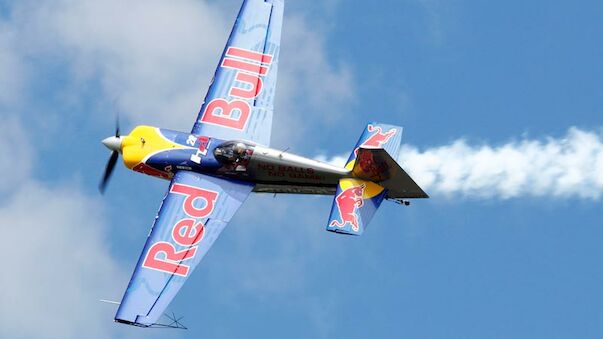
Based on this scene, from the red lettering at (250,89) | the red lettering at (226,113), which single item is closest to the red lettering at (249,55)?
the red lettering at (250,89)

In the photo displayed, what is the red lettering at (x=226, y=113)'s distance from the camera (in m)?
55.0

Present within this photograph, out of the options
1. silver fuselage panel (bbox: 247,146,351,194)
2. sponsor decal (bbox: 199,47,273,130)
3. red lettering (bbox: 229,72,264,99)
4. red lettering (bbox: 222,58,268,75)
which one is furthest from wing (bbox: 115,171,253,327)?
red lettering (bbox: 222,58,268,75)

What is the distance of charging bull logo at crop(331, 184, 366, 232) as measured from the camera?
166 feet

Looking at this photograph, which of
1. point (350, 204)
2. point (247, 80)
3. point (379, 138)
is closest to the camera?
point (350, 204)

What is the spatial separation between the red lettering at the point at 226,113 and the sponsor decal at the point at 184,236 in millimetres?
2940

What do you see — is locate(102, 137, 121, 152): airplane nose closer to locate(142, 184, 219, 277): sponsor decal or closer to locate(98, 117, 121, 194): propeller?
locate(98, 117, 121, 194): propeller

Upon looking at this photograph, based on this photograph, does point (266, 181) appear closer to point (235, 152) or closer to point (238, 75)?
point (235, 152)

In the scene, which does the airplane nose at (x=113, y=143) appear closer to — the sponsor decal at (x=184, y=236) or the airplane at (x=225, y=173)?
the airplane at (x=225, y=173)

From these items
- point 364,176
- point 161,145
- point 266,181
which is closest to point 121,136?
point 161,145

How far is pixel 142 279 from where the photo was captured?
165 ft

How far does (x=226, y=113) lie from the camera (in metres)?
55.3

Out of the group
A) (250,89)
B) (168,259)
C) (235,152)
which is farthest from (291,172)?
(168,259)

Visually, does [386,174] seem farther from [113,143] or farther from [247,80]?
[113,143]

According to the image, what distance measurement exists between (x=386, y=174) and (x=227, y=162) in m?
5.39
